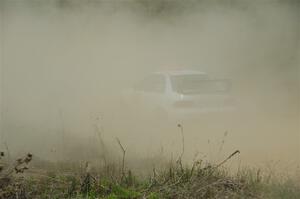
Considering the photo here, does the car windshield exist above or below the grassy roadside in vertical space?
above

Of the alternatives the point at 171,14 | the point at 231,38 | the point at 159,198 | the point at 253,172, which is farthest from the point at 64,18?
the point at 159,198

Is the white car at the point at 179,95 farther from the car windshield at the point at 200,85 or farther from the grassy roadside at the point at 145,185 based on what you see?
the grassy roadside at the point at 145,185

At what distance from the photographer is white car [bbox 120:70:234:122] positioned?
25.4 ft

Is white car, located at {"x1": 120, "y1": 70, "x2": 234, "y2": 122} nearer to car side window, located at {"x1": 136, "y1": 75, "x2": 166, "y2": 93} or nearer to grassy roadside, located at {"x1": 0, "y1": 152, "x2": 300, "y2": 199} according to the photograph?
car side window, located at {"x1": 136, "y1": 75, "x2": 166, "y2": 93}

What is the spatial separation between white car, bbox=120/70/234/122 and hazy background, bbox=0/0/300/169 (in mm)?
252

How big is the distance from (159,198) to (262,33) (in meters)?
5.65

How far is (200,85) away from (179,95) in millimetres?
338

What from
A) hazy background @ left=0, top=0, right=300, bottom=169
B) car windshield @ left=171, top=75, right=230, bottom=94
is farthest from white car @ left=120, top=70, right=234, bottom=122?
hazy background @ left=0, top=0, right=300, bottom=169

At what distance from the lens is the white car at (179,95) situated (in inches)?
305

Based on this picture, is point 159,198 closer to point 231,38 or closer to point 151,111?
point 151,111

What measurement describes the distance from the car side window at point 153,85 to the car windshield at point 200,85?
0.65 ft

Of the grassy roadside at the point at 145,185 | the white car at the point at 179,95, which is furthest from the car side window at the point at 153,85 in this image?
the grassy roadside at the point at 145,185

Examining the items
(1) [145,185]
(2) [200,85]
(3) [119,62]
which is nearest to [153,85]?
(3) [119,62]

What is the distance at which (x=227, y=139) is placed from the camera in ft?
22.8
